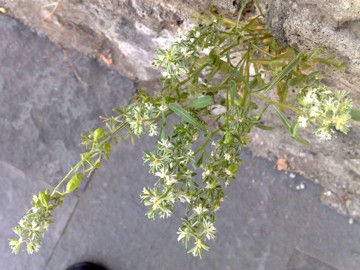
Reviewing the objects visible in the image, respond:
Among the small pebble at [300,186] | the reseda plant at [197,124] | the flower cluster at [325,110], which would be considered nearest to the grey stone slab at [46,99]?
the small pebble at [300,186]

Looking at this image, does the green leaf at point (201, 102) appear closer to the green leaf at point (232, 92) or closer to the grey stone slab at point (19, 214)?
the green leaf at point (232, 92)

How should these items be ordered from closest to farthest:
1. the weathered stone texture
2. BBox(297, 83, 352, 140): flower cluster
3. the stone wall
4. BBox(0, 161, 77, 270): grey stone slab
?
BBox(297, 83, 352, 140): flower cluster < the stone wall < the weathered stone texture < BBox(0, 161, 77, 270): grey stone slab

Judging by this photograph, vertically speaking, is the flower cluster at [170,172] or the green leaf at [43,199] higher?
the flower cluster at [170,172]

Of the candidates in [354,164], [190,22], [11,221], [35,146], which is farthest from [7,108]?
[354,164]

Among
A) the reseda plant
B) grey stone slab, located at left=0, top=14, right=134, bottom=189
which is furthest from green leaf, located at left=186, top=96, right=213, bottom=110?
grey stone slab, located at left=0, top=14, right=134, bottom=189

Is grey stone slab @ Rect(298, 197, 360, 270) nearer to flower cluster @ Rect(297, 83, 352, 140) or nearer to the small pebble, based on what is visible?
the small pebble

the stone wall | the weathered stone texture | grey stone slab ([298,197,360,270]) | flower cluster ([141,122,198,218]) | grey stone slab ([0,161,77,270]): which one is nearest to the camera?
flower cluster ([141,122,198,218])
